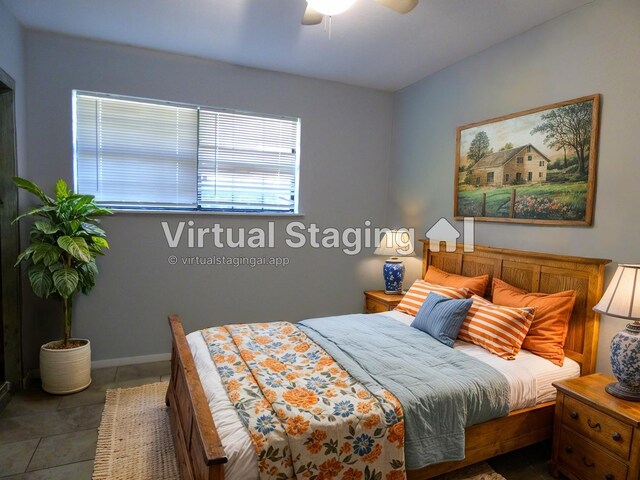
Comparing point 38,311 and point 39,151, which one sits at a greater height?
point 39,151

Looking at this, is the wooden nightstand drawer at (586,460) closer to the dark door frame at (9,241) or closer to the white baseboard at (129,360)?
the white baseboard at (129,360)

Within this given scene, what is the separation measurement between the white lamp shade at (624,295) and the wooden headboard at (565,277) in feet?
1.04

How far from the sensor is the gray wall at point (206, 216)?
10.2 ft

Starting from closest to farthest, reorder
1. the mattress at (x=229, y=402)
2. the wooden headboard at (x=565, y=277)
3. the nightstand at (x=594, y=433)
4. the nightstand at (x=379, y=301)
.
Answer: the mattress at (x=229, y=402)
the nightstand at (x=594, y=433)
the wooden headboard at (x=565, y=277)
the nightstand at (x=379, y=301)

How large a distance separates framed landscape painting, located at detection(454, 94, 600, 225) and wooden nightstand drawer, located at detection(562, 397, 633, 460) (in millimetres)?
1123

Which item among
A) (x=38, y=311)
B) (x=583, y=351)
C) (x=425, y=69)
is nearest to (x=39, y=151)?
(x=38, y=311)

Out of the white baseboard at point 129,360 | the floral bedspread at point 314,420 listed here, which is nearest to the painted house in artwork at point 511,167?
the floral bedspread at point 314,420

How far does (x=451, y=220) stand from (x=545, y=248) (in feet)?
2.94

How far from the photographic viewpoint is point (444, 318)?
2576 mm

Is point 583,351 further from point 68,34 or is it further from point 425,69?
point 68,34

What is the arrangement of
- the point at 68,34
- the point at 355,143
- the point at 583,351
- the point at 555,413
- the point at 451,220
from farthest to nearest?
the point at 355,143, the point at 451,220, the point at 68,34, the point at 583,351, the point at 555,413

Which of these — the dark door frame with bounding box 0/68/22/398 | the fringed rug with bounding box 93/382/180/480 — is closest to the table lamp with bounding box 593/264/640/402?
the fringed rug with bounding box 93/382/180/480

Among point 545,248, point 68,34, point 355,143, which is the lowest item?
point 545,248

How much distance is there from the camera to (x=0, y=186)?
2711 millimetres
